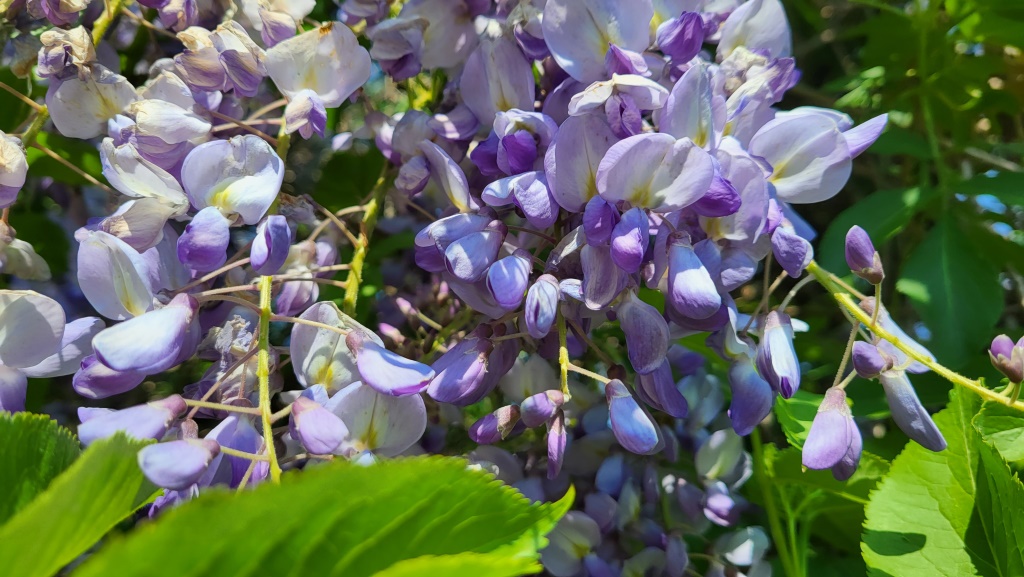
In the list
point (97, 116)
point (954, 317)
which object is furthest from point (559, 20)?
point (954, 317)

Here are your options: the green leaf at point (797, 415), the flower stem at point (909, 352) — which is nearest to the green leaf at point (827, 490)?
the green leaf at point (797, 415)

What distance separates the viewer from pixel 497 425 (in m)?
0.69

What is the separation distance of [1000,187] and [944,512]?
1.66 feet

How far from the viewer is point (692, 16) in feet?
2.26

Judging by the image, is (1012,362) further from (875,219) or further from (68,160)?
(68,160)

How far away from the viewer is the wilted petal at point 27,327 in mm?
652

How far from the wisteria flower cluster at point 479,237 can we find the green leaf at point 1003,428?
0.13 meters

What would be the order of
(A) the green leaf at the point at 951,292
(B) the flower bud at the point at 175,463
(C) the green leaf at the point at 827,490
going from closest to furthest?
(B) the flower bud at the point at 175,463 → (C) the green leaf at the point at 827,490 → (A) the green leaf at the point at 951,292

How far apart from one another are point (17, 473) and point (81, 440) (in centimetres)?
5

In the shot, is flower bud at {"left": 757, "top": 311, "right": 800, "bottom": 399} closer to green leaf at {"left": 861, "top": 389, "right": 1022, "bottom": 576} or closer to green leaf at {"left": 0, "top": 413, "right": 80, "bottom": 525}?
green leaf at {"left": 861, "top": 389, "right": 1022, "bottom": 576}

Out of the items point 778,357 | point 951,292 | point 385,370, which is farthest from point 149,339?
point 951,292

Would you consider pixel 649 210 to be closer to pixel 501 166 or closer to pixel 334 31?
pixel 501 166

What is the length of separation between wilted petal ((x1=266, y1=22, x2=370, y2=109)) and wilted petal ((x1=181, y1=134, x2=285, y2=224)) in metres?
0.10

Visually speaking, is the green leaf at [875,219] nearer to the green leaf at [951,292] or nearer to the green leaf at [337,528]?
the green leaf at [951,292]
